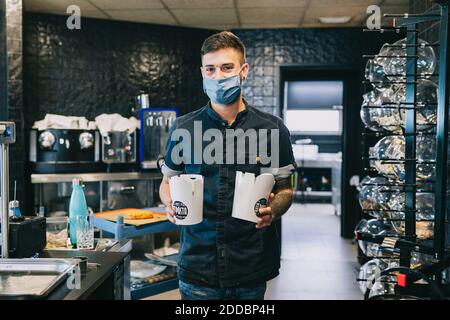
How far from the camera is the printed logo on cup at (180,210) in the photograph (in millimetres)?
1579

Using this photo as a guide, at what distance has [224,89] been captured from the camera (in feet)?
5.77

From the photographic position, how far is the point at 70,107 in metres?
5.21

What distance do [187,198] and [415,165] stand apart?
1337 mm

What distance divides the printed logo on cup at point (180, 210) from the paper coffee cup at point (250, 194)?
17 centimetres

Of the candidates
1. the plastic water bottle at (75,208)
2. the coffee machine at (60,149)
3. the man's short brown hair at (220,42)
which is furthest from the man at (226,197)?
the coffee machine at (60,149)

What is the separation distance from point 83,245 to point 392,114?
174cm

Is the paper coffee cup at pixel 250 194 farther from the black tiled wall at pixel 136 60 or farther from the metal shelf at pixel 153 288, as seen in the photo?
the black tiled wall at pixel 136 60

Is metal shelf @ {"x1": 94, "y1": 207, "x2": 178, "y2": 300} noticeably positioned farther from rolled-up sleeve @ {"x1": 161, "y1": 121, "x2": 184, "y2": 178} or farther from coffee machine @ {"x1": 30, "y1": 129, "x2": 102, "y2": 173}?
coffee machine @ {"x1": 30, "y1": 129, "x2": 102, "y2": 173}

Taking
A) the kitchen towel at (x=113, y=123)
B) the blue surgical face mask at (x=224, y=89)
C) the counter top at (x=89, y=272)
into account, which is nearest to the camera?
the counter top at (x=89, y=272)

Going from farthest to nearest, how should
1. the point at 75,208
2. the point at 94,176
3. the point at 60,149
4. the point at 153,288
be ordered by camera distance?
1. the point at 94,176
2. the point at 60,149
3. the point at 153,288
4. the point at 75,208

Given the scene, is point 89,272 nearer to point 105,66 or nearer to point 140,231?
point 140,231

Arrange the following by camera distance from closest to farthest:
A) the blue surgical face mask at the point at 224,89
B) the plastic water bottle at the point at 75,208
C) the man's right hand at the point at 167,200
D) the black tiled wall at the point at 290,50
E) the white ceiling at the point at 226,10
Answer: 1. the man's right hand at the point at 167,200
2. the blue surgical face mask at the point at 224,89
3. the plastic water bottle at the point at 75,208
4. the white ceiling at the point at 226,10
5. the black tiled wall at the point at 290,50

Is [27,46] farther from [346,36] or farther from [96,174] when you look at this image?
[346,36]

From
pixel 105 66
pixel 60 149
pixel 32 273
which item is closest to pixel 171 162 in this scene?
pixel 32 273
